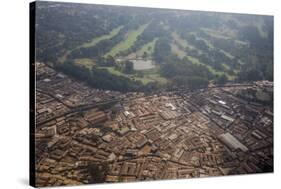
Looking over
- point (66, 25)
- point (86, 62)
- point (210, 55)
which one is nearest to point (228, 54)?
point (210, 55)

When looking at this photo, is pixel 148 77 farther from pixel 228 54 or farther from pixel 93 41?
pixel 228 54

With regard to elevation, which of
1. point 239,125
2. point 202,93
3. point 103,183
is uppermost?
point 202,93

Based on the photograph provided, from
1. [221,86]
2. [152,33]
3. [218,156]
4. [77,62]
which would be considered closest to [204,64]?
[221,86]

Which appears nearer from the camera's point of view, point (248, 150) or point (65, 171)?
point (65, 171)

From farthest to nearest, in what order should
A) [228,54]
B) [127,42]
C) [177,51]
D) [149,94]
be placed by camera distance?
1. [228,54]
2. [177,51]
3. [149,94]
4. [127,42]

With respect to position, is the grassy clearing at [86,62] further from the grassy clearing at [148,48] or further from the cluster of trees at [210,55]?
the cluster of trees at [210,55]

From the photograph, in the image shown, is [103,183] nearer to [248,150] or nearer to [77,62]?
[77,62]

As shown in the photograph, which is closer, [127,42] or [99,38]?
[99,38]
